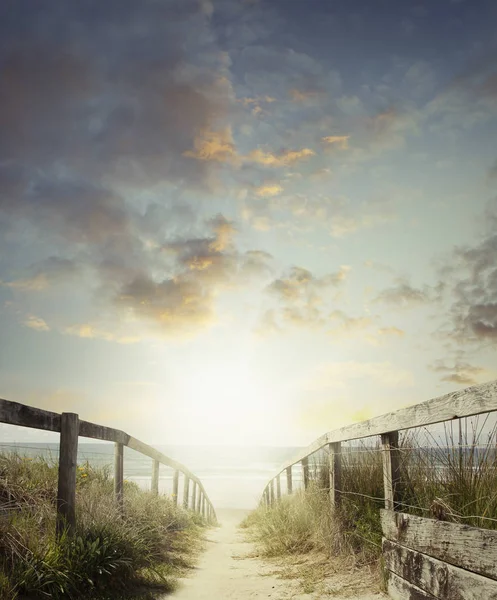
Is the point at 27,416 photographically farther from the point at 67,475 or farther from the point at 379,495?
the point at 379,495

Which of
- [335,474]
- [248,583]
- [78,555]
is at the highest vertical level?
[335,474]

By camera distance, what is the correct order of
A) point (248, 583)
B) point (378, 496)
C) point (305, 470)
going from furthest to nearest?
1. point (305, 470)
2. point (378, 496)
3. point (248, 583)

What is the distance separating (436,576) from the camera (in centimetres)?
353

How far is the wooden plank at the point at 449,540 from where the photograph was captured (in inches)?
120

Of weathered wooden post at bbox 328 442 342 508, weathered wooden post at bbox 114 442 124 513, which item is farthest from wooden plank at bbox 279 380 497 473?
weathered wooden post at bbox 114 442 124 513

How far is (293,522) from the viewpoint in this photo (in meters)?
7.47

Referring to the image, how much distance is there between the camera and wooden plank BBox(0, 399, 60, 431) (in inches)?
158

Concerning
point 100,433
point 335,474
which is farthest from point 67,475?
point 335,474

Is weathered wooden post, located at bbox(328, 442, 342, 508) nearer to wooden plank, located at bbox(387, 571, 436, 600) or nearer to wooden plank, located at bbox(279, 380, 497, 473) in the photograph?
wooden plank, located at bbox(279, 380, 497, 473)

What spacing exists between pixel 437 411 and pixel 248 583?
10.9ft

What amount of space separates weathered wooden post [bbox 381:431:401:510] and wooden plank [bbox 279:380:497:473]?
0.11 metres

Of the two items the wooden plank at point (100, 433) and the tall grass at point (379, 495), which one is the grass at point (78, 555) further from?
the tall grass at point (379, 495)

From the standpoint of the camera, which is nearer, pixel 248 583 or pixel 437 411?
pixel 437 411

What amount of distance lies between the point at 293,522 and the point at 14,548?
4472 millimetres
